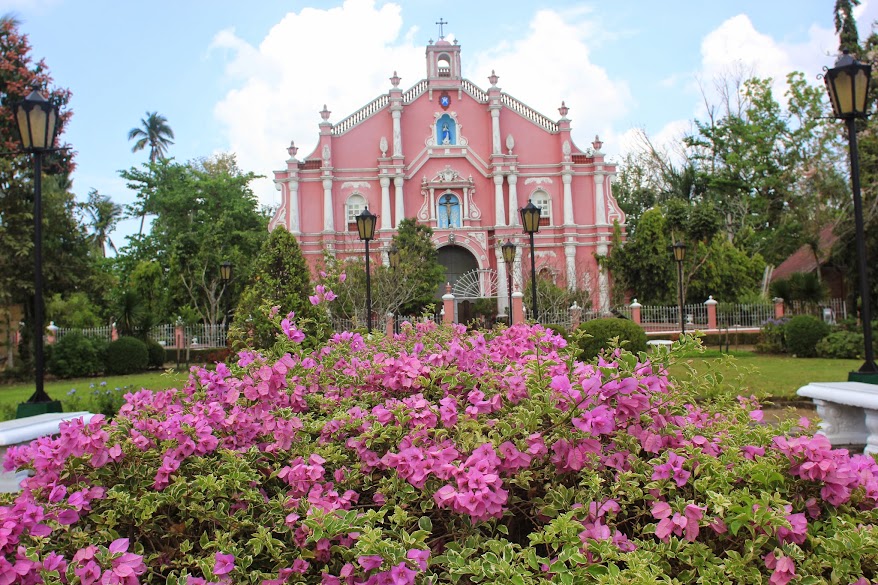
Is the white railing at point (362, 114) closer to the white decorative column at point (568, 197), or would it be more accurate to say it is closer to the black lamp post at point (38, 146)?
the white decorative column at point (568, 197)

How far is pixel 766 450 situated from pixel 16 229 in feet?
64.1

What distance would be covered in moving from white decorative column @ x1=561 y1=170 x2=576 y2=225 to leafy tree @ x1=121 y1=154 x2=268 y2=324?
515 inches

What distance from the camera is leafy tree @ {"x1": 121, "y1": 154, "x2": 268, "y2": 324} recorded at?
91.9 feet

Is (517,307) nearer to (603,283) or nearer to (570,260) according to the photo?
(570,260)

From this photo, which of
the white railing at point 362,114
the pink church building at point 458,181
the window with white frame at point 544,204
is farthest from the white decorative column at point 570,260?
the white railing at point 362,114

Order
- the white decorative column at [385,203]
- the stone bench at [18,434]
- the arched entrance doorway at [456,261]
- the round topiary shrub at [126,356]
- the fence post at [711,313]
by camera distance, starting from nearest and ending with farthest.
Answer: the stone bench at [18,434] < the round topiary shrub at [126,356] < the fence post at [711,313] < the white decorative column at [385,203] < the arched entrance doorway at [456,261]

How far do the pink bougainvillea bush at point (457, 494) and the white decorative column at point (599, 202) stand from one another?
28.7 m

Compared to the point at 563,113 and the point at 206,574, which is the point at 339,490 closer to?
the point at 206,574

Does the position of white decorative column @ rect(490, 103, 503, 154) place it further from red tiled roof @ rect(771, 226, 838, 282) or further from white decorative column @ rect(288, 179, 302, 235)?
red tiled roof @ rect(771, 226, 838, 282)

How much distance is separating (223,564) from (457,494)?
641 millimetres

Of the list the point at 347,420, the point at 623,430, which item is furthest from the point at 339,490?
the point at 623,430

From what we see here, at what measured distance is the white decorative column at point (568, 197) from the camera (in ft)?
98.5

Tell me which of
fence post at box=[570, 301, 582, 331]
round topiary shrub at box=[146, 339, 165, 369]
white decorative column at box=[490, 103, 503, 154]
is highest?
white decorative column at box=[490, 103, 503, 154]

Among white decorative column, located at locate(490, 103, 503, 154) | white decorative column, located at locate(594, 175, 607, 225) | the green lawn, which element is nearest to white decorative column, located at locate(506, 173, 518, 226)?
white decorative column, located at locate(490, 103, 503, 154)
